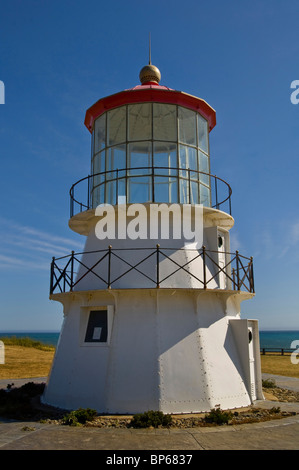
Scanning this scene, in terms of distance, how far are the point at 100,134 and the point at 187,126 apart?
9.49 ft

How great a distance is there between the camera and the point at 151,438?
8.55 meters

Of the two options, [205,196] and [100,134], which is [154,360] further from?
[100,134]

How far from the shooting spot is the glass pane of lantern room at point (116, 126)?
43.2ft

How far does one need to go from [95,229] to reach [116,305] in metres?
2.94

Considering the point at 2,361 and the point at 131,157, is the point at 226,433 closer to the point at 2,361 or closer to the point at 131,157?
the point at 131,157

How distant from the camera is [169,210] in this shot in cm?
1236

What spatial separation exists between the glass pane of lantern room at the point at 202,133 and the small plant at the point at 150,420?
8176 millimetres

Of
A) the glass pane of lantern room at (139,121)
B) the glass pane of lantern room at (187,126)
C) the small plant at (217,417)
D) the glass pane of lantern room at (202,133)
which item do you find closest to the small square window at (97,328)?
the small plant at (217,417)

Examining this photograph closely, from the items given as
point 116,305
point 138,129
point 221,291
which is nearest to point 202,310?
point 221,291

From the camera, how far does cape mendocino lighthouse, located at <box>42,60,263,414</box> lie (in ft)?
35.8

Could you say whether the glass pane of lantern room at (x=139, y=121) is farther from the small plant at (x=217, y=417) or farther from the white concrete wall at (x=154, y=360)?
the small plant at (x=217, y=417)

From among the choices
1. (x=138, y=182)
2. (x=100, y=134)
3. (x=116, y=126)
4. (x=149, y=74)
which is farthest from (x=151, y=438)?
(x=149, y=74)

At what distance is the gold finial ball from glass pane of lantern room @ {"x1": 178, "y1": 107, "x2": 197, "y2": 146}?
2.09m

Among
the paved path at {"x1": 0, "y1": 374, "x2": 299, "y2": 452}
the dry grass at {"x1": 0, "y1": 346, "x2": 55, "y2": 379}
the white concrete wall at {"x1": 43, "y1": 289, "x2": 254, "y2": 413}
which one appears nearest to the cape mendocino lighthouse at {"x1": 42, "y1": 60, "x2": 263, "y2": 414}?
the white concrete wall at {"x1": 43, "y1": 289, "x2": 254, "y2": 413}
